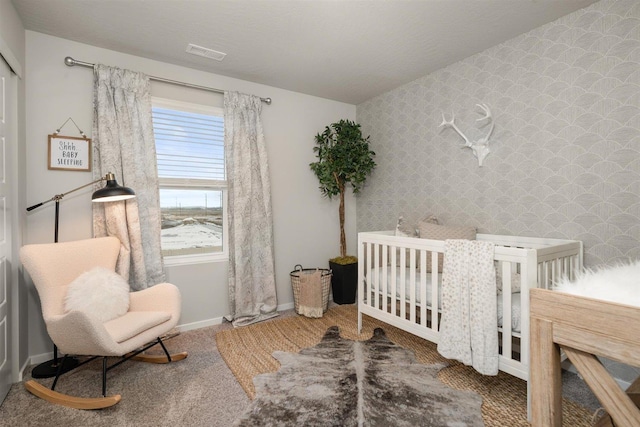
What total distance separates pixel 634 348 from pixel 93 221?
9.68ft

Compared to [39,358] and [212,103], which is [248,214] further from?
[39,358]

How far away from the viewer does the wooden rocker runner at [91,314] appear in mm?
1648

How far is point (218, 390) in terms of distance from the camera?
1842mm

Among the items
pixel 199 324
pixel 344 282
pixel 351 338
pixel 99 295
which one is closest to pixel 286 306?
pixel 344 282

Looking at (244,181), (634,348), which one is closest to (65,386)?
(244,181)

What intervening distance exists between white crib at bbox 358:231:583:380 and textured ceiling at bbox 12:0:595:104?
1.52 m

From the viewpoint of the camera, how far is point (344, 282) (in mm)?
3414

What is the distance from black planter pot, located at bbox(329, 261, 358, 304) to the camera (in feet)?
11.2

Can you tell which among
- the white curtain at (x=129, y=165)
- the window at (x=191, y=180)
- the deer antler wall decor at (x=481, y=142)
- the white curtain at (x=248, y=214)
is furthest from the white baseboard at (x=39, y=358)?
the deer antler wall decor at (x=481, y=142)

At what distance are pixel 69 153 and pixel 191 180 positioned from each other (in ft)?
2.96

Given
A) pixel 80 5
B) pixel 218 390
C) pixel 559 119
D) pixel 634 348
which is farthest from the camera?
pixel 559 119

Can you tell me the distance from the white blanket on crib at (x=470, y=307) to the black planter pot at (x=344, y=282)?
1534mm

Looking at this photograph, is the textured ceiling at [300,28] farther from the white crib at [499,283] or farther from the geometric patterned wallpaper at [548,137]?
the white crib at [499,283]

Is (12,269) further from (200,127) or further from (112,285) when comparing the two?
(200,127)
